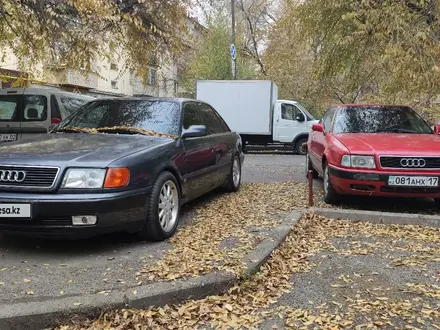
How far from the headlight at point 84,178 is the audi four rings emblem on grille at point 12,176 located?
0.36 metres

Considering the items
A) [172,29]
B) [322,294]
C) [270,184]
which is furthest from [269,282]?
[172,29]

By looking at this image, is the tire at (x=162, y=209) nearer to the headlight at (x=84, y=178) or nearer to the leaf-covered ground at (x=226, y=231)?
the leaf-covered ground at (x=226, y=231)

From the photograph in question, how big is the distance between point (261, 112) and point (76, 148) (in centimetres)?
1194

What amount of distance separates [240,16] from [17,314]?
85.2 ft

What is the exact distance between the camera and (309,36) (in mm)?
10734

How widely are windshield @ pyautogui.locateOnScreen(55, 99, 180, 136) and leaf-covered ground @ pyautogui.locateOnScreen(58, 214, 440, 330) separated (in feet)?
6.36

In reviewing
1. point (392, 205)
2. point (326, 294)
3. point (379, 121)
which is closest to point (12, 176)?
point (326, 294)

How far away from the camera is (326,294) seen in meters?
3.26

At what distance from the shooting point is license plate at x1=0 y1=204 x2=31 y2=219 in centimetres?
348

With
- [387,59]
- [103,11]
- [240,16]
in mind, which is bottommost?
[387,59]

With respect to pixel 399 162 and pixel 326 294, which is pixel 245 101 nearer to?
pixel 399 162

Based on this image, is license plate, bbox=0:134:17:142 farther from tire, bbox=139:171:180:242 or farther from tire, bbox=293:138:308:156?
tire, bbox=293:138:308:156

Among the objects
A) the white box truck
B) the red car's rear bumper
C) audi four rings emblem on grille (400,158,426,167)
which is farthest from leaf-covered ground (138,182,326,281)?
the white box truck

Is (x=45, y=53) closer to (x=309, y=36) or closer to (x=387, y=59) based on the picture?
(x=309, y=36)
